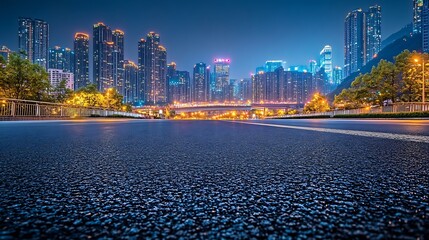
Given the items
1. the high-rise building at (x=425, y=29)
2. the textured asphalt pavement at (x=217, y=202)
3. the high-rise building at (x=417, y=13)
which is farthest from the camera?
the high-rise building at (x=417, y=13)

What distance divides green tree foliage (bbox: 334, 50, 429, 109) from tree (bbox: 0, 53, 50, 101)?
47339mm

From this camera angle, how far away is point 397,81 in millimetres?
39406

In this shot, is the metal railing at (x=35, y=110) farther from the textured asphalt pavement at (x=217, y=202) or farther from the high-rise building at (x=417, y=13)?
the high-rise building at (x=417, y=13)

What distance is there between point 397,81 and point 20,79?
2016 inches

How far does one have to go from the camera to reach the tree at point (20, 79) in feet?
109

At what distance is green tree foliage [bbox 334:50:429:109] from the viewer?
116ft

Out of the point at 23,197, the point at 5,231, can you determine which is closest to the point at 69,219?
the point at 5,231

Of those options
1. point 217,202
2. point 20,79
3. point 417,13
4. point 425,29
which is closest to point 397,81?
point 217,202

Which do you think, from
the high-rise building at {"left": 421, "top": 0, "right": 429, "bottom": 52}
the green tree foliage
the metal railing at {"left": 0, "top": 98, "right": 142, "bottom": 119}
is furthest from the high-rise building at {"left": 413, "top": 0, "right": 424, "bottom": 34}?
the metal railing at {"left": 0, "top": 98, "right": 142, "bottom": 119}

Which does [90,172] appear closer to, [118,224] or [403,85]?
[118,224]

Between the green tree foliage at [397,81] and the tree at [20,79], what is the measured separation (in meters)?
47.3

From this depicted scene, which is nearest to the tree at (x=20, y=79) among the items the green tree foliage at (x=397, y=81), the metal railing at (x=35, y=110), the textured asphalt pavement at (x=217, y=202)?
the metal railing at (x=35, y=110)

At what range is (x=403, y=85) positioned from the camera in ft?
126

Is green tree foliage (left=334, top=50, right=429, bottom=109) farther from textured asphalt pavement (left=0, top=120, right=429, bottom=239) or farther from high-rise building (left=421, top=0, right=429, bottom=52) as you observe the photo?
high-rise building (left=421, top=0, right=429, bottom=52)
